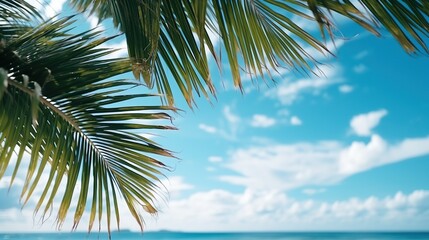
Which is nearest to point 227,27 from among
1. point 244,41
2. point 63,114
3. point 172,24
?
point 244,41

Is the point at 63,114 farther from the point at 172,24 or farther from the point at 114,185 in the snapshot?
the point at 172,24

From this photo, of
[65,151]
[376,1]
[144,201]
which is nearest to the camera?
[376,1]

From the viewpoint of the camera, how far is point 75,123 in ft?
6.93

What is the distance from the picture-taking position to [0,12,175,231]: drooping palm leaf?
6.17 feet

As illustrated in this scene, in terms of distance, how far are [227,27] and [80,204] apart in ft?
3.17

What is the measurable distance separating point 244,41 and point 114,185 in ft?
2.87

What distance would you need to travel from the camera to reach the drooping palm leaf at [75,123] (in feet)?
6.17

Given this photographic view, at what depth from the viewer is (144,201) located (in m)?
2.36

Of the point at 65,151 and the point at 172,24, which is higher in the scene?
the point at 172,24

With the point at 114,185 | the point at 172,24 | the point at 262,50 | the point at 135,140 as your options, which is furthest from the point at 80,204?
the point at 262,50

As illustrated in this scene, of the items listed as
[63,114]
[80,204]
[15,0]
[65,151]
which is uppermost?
[15,0]

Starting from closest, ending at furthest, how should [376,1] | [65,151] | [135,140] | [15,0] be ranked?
[376,1] → [65,151] → [135,140] → [15,0]

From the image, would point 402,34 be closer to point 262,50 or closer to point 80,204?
point 262,50

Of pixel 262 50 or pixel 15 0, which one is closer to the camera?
pixel 262 50
